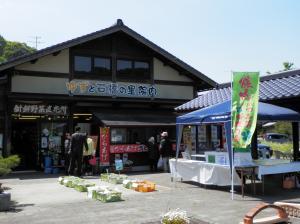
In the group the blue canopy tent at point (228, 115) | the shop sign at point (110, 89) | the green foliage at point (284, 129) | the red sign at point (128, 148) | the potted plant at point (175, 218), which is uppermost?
the shop sign at point (110, 89)

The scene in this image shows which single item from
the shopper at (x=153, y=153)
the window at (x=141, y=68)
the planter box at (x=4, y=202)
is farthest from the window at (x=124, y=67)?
the planter box at (x=4, y=202)

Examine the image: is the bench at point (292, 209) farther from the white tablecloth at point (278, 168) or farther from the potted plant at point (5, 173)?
the potted plant at point (5, 173)

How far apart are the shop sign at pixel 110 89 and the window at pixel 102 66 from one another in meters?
0.55

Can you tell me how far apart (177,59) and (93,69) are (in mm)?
3998

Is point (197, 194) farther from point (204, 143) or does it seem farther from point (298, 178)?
point (204, 143)

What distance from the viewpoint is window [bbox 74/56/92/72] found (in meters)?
17.1

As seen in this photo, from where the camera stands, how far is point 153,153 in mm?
16500

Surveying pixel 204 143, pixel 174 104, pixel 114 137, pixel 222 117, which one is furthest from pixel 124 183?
pixel 174 104

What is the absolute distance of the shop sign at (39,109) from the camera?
16.0 meters

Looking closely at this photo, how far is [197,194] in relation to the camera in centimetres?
1038

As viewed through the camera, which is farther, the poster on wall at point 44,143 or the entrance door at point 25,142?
the entrance door at point 25,142

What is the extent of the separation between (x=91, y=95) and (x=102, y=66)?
1512 mm

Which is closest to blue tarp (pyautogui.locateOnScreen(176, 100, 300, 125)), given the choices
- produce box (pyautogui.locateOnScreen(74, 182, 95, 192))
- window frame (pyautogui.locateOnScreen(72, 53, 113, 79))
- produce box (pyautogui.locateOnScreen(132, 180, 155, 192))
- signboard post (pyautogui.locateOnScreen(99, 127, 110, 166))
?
produce box (pyautogui.locateOnScreen(132, 180, 155, 192))

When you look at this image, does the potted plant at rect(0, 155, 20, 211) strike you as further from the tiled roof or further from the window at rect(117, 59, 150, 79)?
the window at rect(117, 59, 150, 79)
